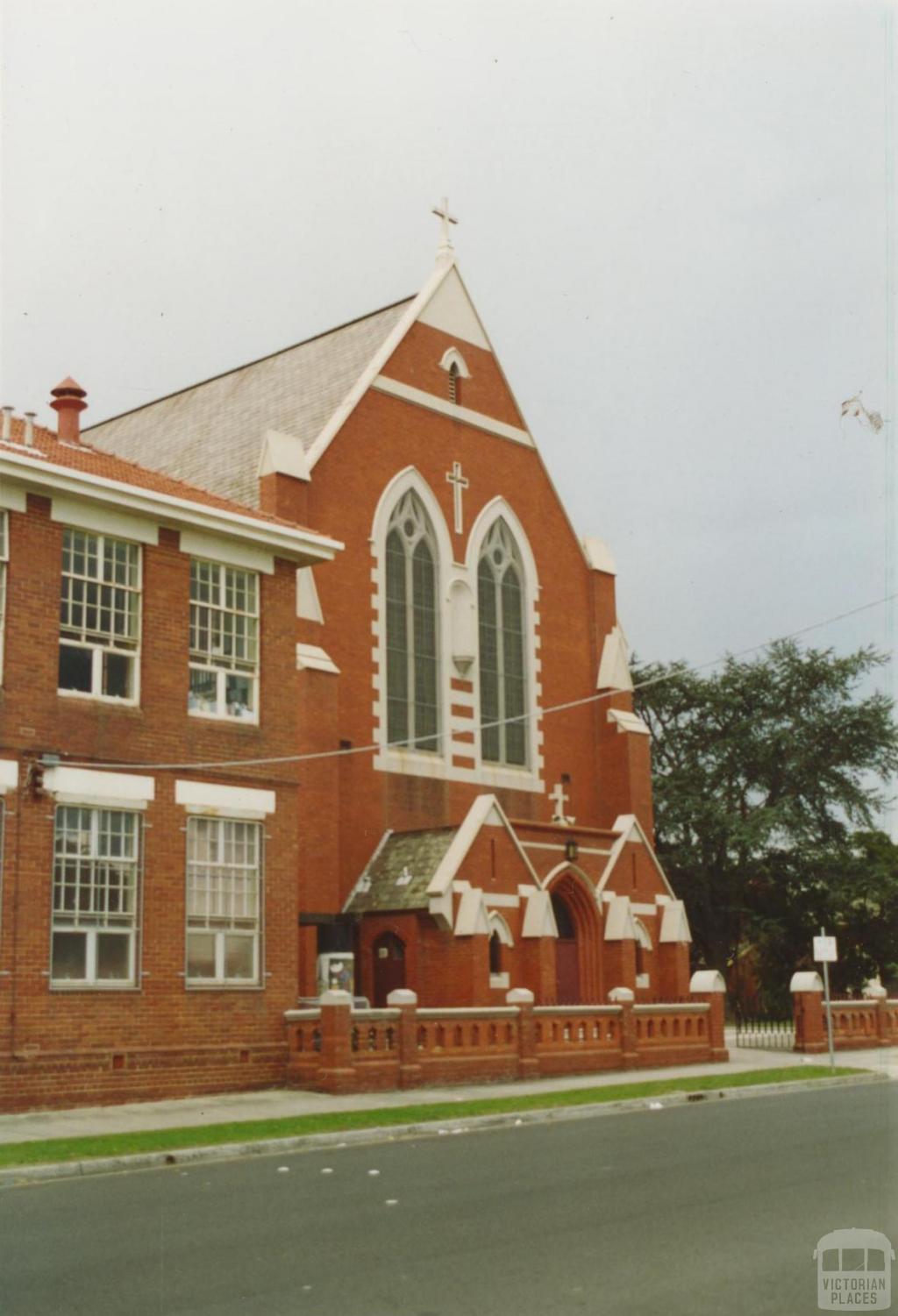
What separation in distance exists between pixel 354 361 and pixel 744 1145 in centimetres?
2410

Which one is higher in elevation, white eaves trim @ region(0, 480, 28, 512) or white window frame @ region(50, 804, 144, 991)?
white eaves trim @ region(0, 480, 28, 512)

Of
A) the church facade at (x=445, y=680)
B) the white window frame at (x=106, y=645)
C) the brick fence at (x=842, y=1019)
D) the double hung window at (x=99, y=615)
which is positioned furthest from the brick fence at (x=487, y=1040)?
the double hung window at (x=99, y=615)

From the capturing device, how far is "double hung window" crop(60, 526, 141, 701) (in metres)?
Answer: 21.6

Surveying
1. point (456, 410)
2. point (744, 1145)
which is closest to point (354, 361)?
point (456, 410)

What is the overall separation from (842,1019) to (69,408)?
21.3 m

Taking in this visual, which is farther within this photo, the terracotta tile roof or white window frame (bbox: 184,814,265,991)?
white window frame (bbox: 184,814,265,991)

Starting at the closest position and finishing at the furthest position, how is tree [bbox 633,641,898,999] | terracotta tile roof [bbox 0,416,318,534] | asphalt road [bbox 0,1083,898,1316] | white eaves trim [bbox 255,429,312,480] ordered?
asphalt road [bbox 0,1083,898,1316] < terracotta tile roof [bbox 0,416,318,534] < white eaves trim [bbox 255,429,312,480] < tree [bbox 633,641,898,999]

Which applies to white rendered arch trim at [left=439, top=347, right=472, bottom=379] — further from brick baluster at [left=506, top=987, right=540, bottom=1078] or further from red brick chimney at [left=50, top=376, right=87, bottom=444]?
brick baluster at [left=506, top=987, right=540, bottom=1078]

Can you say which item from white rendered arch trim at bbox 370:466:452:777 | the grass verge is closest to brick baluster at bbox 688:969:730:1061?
the grass verge

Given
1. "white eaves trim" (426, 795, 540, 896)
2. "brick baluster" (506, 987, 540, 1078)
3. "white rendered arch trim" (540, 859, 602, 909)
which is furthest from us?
"white rendered arch trim" (540, 859, 602, 909)

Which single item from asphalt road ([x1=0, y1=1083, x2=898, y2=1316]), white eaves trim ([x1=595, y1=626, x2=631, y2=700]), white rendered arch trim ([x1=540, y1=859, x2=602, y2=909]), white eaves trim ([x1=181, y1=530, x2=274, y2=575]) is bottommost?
asphalt road ([x1=0, y1=1083, x2=898, y2=1316])

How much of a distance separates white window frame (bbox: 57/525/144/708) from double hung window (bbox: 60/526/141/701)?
0.04 feet

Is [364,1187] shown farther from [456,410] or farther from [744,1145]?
[456,410]

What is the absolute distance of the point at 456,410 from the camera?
119 feet
